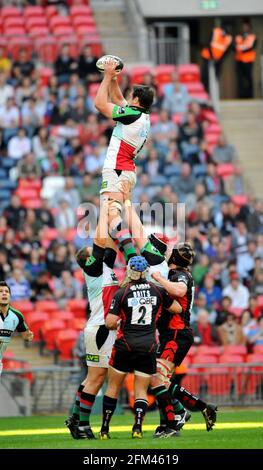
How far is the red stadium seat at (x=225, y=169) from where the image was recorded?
2986 cm

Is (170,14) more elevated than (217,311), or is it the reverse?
(170,14)

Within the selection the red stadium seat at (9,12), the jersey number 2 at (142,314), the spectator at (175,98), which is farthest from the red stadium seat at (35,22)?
the jersey number 2 at (142,314)

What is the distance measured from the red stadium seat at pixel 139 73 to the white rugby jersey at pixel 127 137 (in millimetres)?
14024

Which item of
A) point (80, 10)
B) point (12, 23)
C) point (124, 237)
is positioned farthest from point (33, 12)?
point (124, 237)

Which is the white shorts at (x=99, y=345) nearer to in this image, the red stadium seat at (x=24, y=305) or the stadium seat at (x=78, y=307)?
the red stadium seat at (x=24, y=305)

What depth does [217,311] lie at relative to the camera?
25375 millimetres

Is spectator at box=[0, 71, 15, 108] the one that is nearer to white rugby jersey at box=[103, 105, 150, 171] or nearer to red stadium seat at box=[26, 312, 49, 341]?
red stadium seat at box=[26, 312, 49, 341]

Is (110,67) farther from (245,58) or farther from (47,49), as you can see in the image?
(245,58)

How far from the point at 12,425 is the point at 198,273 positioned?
756 cm

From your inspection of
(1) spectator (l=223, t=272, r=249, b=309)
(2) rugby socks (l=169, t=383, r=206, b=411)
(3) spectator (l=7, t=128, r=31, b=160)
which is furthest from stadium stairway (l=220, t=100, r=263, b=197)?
(2) rugby socks (l=169, t=383, r=206, b=411)

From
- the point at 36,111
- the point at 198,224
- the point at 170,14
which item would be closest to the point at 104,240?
the point at 198,224

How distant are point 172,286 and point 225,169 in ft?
47.2

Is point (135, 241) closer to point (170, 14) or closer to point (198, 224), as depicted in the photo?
point (198, 224)

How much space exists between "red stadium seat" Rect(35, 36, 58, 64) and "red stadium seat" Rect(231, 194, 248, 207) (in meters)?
5.22
